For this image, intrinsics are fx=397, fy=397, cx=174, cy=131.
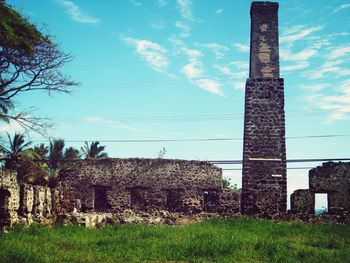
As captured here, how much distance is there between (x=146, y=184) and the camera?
66.5ft

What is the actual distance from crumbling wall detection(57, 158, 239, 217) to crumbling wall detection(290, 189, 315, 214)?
4.97m

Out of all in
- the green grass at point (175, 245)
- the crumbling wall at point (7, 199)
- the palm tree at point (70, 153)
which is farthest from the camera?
the palm tree at point (70, 153)

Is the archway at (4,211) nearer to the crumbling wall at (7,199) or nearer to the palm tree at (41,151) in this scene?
the crumbling wall at (7,199)

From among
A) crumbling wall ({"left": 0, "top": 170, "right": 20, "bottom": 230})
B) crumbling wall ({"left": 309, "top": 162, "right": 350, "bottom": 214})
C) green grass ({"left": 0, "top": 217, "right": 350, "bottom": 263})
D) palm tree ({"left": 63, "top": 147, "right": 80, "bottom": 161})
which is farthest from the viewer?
palm tree ({"left": 63, "top": 147, "right": 80, "bottom": 161})

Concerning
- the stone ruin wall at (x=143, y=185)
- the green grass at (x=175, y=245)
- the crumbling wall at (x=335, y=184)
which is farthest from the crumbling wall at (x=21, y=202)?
the crumbling wall at (x=335, y=184)

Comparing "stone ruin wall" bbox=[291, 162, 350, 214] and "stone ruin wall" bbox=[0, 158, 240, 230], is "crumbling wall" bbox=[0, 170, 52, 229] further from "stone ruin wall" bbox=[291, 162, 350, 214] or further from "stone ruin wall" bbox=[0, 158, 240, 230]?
"stone ruin wall" bbox=[291, 162, 350, 214]

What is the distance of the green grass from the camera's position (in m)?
7.79

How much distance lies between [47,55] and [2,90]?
2.42m

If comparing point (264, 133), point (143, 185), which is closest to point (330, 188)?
point (264, 133)

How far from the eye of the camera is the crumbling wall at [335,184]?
15844 mm

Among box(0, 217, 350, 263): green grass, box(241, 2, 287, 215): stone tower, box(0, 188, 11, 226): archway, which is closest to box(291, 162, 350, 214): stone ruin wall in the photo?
box(241, 2, 287, 215): stone tower

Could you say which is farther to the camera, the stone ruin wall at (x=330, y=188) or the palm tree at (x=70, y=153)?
the palm tree at (x=70, y=153)

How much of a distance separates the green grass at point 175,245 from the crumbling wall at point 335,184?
405 centimetres

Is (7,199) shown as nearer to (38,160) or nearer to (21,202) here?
(21,202)
